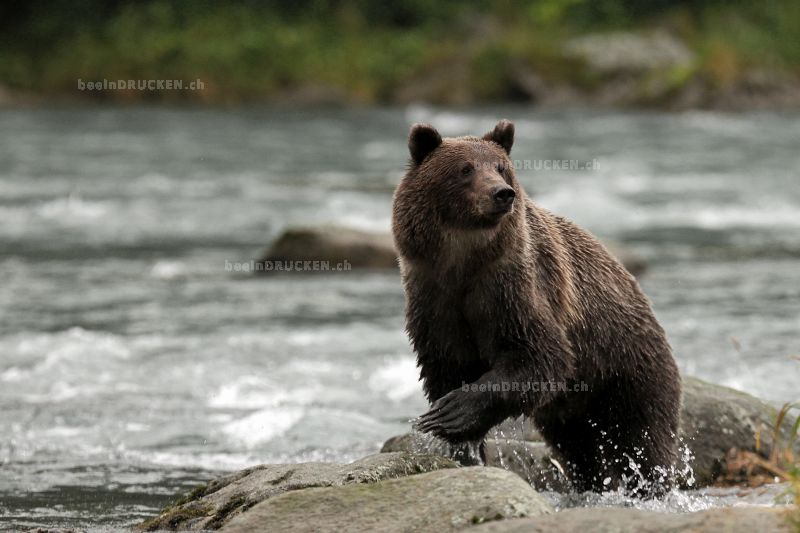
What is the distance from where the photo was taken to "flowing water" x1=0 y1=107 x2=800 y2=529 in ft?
29.7

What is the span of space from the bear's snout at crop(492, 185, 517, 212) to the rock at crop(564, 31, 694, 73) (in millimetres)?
34921

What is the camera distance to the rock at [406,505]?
5.33m

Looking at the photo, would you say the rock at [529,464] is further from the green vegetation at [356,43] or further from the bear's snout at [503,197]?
the green vegetation at [356,43]

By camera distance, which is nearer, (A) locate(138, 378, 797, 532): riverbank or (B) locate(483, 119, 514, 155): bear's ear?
(A) locate(138, 378, 797, 532): riverbank

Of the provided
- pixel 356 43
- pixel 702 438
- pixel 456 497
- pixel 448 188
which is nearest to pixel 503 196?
pixel 448 188

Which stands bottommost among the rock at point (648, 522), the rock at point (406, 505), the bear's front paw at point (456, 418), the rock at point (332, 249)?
the rock at point (648, 522)

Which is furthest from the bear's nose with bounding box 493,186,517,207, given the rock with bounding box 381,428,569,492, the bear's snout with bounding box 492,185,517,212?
the rock with bounding box 381,428,569,492

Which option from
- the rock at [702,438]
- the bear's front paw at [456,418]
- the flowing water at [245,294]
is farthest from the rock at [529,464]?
the bear's front paw at [456,418]

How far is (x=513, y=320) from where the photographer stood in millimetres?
6461

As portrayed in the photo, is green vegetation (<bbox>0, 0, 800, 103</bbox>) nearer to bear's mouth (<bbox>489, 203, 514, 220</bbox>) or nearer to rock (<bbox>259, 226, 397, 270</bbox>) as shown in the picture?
rock (<bbox>259, 226, 397, 270</bbox>)

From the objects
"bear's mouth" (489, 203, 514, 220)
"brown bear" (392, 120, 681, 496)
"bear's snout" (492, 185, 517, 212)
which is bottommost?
"brown bear" (392, 120, 681, 496)

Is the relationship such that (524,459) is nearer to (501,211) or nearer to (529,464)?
(529,464)

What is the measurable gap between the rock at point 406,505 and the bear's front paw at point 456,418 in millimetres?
655

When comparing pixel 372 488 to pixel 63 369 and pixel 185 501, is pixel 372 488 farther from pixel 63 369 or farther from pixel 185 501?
pixel 63 369
